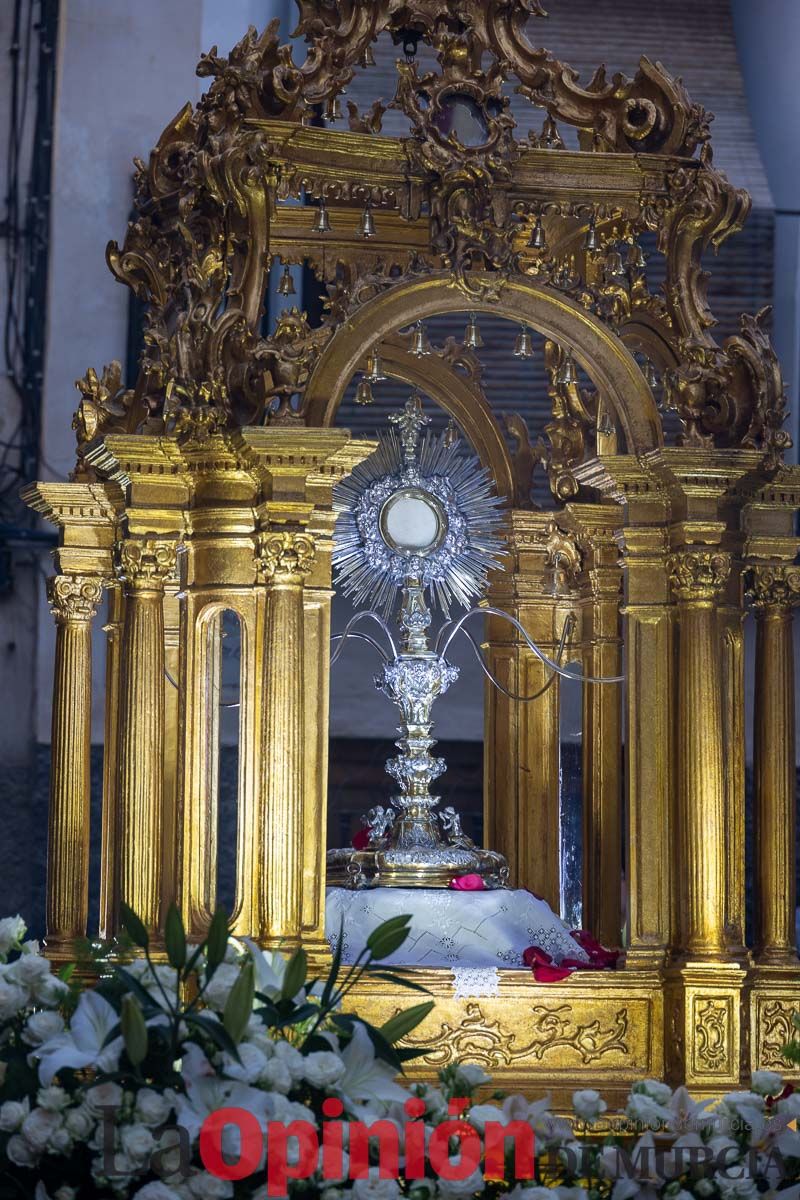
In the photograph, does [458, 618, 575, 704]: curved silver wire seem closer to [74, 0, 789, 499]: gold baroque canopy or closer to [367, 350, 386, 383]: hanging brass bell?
[367, 350, 386, 383]: hanging brass bell

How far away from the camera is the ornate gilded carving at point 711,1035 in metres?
8.20

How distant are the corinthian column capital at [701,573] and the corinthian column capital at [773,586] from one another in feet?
1.14

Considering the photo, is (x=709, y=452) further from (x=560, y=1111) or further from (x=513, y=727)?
(x=560, y=1111)

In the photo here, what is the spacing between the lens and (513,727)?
32.1 feet

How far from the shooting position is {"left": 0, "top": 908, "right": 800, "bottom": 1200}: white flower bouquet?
172 inches

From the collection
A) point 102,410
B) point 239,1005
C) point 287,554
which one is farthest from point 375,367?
point 239,1005

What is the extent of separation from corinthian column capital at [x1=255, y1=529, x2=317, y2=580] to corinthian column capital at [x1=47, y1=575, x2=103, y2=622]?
4.65ft

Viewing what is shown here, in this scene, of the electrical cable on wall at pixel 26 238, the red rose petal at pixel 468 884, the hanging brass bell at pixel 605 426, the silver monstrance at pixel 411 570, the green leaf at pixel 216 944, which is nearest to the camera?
the green leaf at pixel 216 944

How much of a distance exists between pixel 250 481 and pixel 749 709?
5.98m

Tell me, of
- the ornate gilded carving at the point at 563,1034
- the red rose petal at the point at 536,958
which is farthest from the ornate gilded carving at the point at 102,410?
the ornate gilded carving at the point at 563,1034

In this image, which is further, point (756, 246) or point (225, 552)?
point (756, 246)

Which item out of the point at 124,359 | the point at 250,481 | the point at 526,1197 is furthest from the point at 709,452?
the point at 124,359

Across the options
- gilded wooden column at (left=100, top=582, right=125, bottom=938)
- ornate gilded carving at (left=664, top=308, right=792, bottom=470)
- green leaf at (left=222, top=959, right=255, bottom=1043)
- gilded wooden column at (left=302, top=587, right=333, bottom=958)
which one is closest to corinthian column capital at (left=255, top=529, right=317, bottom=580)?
gilded wooden column at (left=302, top=587, right=333, bottom=958)

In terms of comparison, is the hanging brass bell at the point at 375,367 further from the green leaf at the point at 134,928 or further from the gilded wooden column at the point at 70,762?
the green leaf at the point at 134,928
